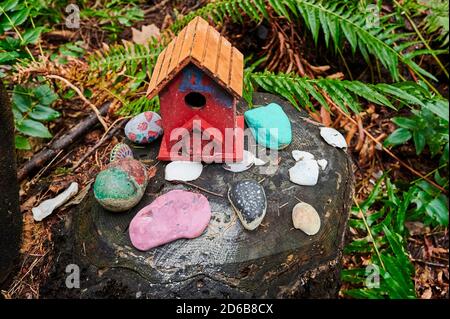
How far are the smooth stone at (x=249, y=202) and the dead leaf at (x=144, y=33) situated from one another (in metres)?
2.11

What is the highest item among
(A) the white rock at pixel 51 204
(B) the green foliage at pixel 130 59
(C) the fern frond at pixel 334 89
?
(C) the fern frond at pixel 334 89

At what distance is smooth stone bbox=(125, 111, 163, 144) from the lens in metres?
2.49

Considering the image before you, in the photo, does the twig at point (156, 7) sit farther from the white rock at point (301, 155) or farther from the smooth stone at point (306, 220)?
the smooth stone at point (306, 220)

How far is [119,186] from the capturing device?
209 cm

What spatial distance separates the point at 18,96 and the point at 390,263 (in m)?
2.60

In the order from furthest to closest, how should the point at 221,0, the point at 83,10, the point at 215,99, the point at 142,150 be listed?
the point at 83,10 < the point at 221,0 < the point at 142,150 < the point at 215,99

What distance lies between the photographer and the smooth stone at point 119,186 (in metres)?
2.09

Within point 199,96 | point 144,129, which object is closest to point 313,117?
point 199,96

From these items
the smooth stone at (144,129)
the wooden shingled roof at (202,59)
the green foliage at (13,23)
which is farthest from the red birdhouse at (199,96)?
the green foliage at (13,23)

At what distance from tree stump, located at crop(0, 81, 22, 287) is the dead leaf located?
1.72m

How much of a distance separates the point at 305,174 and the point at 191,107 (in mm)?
698
